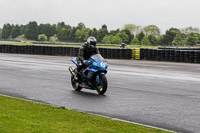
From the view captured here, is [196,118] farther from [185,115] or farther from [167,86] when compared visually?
[167,86]

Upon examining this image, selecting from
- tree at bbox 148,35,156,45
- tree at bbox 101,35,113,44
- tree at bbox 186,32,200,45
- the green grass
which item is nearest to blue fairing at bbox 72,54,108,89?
the green grass

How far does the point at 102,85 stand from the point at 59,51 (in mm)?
29451

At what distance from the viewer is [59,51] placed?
4119 centimetres

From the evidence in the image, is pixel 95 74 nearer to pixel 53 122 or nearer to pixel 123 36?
pixel 53 122

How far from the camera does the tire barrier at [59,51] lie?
35438 mm

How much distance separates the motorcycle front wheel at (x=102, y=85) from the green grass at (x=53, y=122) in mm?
3207

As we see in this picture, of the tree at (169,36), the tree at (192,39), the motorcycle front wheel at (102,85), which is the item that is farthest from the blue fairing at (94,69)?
the tree at (169,36)

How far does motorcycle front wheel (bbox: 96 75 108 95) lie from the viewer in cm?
1201

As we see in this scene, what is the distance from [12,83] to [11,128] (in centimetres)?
858

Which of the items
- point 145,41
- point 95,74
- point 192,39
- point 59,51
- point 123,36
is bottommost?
point 145,41

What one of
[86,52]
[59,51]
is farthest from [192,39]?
[86,52]

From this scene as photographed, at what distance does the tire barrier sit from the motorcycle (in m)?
22.6

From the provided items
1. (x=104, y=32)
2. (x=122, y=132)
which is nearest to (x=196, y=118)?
(x=122, y=132)

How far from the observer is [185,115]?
880 cm
